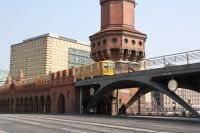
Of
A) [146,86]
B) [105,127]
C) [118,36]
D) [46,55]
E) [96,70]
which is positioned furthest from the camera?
[46,55]

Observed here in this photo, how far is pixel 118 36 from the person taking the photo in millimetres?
44219

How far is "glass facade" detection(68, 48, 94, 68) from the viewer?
15371 centimetres

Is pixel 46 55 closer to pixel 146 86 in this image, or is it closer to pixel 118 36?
pixel 118 36

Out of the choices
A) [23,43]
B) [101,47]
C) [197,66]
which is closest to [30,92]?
[101,47]

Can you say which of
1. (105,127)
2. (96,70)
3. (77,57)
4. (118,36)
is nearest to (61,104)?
(96,70)

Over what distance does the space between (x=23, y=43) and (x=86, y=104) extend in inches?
5132

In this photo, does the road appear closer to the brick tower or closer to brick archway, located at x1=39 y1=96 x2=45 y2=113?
the brick tower

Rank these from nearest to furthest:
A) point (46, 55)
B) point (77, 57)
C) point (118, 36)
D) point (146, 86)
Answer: point (146, 86), point (118, 36), point (46, 55), point (77, 57)

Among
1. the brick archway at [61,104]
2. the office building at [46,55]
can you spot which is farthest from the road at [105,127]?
the office building at [46,55]

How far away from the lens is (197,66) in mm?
22484

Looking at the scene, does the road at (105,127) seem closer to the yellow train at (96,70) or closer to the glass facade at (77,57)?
the yellow train at (96,70)

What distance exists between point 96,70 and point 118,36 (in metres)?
10.2

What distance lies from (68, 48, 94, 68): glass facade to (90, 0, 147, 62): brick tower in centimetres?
10563

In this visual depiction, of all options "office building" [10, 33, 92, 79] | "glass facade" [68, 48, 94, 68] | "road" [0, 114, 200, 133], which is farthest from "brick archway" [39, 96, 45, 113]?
"glass facade" [68, 48, 94, 68]
